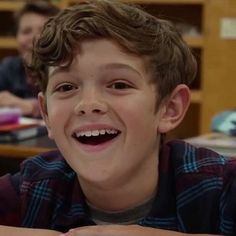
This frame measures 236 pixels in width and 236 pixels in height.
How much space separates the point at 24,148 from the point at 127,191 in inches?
40.8

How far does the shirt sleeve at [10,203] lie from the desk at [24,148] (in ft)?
2.75

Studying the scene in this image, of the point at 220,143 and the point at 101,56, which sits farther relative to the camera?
the point at 220,143

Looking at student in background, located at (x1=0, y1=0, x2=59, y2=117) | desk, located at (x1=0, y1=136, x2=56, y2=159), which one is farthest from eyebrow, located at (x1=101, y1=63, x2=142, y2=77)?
student in background, located at (x1=0, y1=0, x2=59, y2=117)

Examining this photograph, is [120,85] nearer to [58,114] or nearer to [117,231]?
[58,114]

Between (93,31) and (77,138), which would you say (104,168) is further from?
(93,31)

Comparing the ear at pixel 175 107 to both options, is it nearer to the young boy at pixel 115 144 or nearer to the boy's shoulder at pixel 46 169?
the young boy at pixel 115 144

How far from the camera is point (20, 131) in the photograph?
224 cm

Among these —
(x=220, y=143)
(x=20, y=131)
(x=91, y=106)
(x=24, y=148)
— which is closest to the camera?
(x=91, y=106)

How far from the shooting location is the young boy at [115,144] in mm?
976

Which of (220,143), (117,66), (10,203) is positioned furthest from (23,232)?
(220,143)

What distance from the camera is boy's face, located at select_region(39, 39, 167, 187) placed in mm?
965

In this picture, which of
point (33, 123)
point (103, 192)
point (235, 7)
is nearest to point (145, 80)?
point (103, 192)

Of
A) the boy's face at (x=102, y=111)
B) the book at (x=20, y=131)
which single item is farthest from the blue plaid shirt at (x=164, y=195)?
the book at (x=20, y=131)

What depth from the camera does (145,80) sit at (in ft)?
3.37
